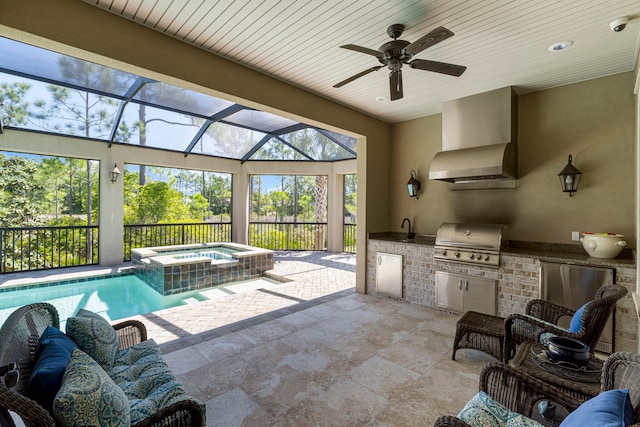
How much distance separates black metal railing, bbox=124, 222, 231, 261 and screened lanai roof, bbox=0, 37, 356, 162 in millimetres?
2104

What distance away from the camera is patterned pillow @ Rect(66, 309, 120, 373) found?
1.64 metres

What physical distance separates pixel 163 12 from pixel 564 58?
12.6 feet

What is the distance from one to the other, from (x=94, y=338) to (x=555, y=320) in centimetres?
353

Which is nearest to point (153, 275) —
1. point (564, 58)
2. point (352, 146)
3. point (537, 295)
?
point (352, 146)

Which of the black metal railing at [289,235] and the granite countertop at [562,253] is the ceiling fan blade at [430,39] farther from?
the black metal railing at [289,235]

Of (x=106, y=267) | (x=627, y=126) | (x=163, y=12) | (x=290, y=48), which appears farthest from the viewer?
(x=106, y=267)

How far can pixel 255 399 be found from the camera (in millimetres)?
2162

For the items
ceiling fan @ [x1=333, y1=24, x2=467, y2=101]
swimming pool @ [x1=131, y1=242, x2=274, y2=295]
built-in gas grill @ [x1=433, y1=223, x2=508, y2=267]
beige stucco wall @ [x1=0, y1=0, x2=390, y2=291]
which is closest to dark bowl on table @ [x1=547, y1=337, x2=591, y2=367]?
built-in gas grill @ [x1=433, y1=223, x2=508, y2=267]

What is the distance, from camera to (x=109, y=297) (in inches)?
205

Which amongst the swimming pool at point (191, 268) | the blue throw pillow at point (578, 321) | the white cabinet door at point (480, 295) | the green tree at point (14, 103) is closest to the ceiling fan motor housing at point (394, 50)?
the blue throw pillow at point (578, 321)

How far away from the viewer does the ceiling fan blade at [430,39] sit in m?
2.03

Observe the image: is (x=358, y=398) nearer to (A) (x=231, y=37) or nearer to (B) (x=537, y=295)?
(B) (x=537, y=295)

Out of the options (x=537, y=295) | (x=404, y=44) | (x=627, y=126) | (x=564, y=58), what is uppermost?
(x=564, y=58)

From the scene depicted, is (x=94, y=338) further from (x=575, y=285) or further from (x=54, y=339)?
(x=575, y=285)
